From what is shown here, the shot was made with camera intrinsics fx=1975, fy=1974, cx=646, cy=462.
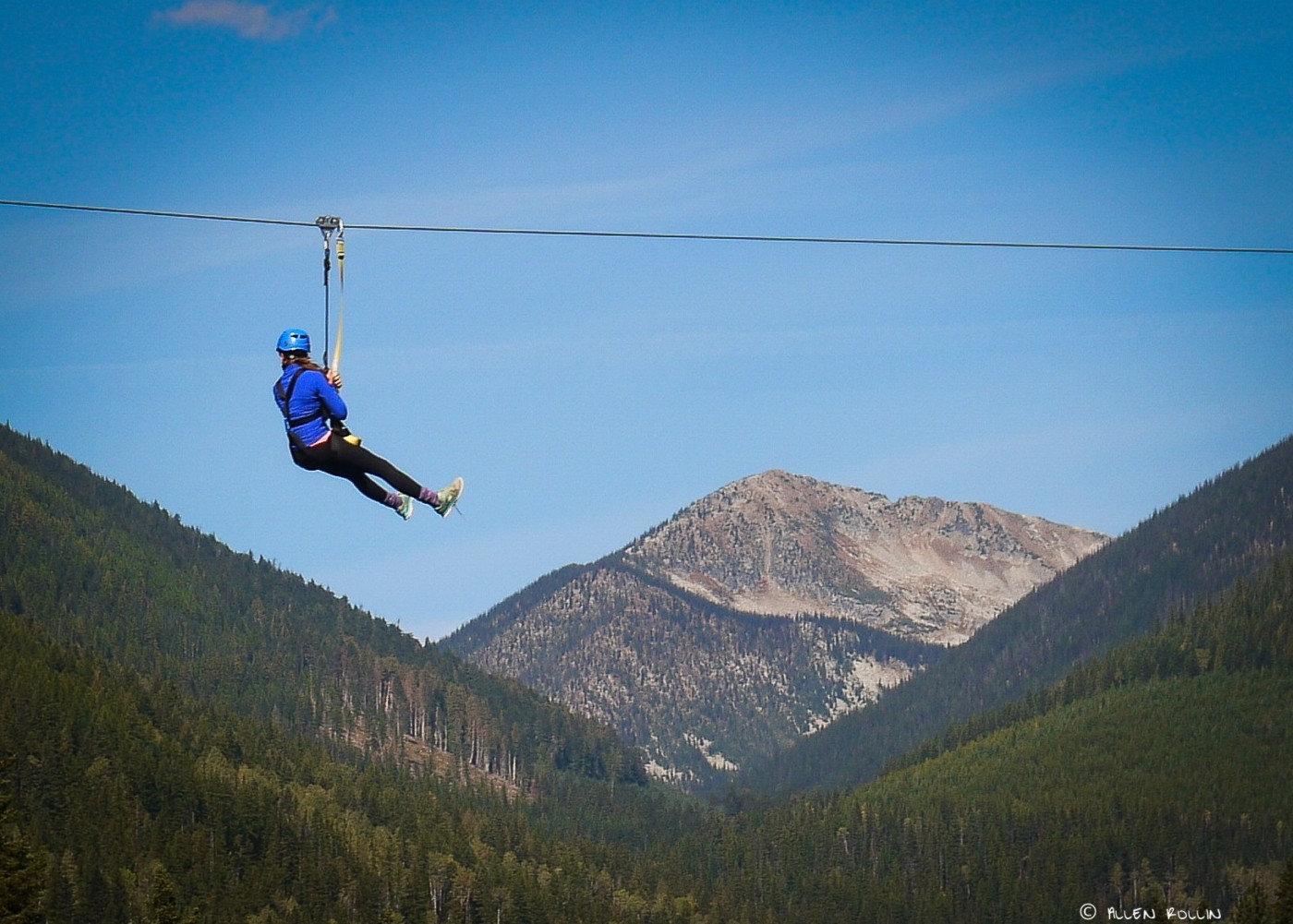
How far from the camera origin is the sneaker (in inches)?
1513

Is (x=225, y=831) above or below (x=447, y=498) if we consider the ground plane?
above

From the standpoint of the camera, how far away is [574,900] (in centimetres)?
15575

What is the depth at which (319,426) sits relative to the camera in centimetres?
3691

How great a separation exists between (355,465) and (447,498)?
2.14 m

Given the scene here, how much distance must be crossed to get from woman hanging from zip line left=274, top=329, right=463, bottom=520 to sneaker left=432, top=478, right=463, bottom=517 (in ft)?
2.40

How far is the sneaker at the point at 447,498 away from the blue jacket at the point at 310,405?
2.70 m

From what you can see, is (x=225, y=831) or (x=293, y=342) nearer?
(x=293, y=342)

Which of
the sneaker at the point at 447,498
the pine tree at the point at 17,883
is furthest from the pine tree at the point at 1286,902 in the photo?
the sneaker at the point at 447,498

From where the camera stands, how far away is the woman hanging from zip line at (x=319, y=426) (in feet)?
120

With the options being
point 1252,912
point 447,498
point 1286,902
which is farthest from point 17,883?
point 1252,912

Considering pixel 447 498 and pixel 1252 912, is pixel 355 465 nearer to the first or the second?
pixel 447 498

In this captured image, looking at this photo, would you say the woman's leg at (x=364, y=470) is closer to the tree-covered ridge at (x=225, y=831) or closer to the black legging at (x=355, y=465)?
the black legging at (x=355, y=465)

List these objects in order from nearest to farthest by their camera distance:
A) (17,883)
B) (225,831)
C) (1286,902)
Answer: (17,883), (1286,902), (225,831)

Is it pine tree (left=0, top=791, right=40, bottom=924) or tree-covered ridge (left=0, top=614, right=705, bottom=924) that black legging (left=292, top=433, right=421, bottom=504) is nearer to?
pine tree (left=0, top=791, right=40, bottom=924)
